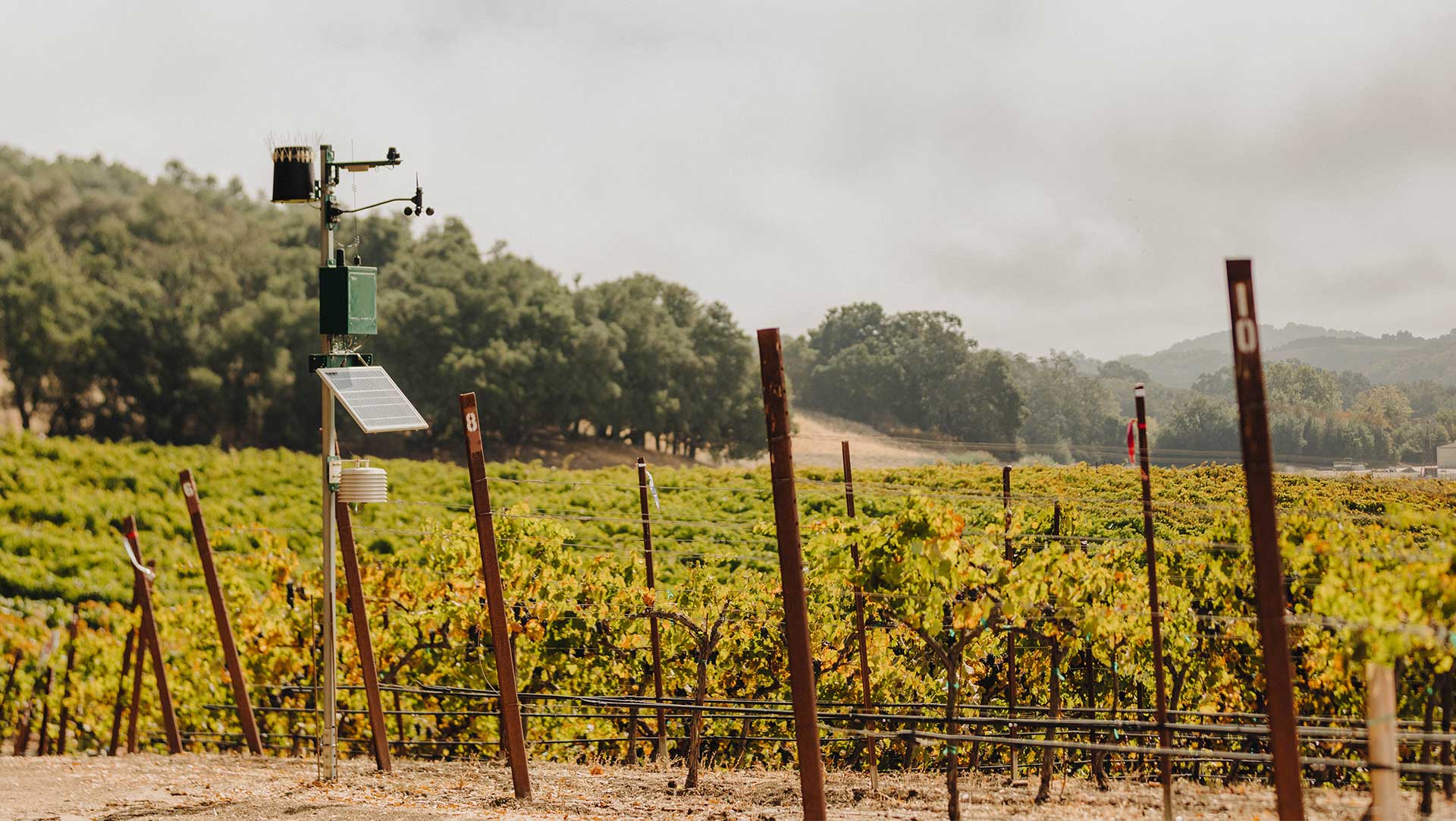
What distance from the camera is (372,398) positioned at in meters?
8.61

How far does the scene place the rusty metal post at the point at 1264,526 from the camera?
4844 mm

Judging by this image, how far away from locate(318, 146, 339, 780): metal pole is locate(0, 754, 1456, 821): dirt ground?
280mm

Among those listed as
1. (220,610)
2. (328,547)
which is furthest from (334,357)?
(220,610)

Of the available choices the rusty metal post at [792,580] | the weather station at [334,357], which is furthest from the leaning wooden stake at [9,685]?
the rusty metal post at [792,580]

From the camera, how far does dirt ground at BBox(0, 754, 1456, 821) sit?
7.41m

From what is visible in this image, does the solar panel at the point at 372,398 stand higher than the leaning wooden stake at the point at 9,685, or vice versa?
the solar panel at the point at 372,398

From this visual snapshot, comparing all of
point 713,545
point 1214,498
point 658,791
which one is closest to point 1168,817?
point 658,791

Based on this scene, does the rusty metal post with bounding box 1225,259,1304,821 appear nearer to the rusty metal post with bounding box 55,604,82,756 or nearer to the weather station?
the weather station

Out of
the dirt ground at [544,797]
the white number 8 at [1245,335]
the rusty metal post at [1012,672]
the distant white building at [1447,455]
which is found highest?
the white number 8 at [1245,335]

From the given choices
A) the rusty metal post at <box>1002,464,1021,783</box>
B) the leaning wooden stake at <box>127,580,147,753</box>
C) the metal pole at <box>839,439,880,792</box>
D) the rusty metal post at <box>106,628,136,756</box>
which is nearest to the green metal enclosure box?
the metal pole at <box>839,439,880,792</box>

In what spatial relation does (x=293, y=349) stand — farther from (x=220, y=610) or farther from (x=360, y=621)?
(x=360, y=621)

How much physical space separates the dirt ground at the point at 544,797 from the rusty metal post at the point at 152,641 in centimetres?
121

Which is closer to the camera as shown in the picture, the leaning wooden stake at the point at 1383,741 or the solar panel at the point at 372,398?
the leaning wooden stake at the point at 1383,741

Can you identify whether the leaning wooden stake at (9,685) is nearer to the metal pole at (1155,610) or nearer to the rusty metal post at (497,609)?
the rusty metal post at (497,609)
